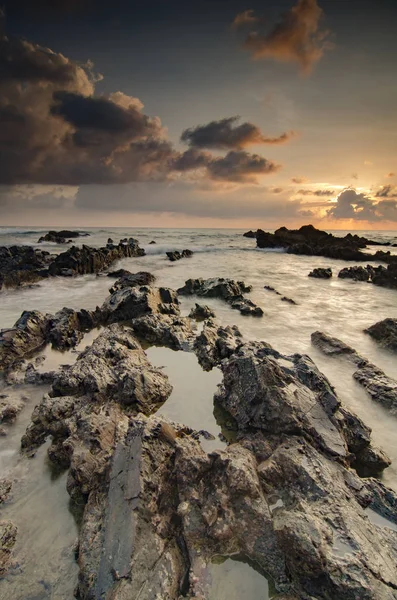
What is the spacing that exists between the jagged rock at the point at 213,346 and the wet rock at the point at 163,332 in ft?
1.70

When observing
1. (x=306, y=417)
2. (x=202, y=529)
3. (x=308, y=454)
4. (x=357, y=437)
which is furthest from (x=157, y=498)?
(x=357, y=437)

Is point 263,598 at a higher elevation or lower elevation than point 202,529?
lower

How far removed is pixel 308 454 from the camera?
397 centimetres

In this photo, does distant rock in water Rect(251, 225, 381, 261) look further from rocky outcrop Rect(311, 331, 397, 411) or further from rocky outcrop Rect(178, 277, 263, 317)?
rocky outcrop Rect(311, 331, 397, 411)

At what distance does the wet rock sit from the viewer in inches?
350

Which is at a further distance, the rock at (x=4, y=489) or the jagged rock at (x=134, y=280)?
the jagged rock at (x=134, y=280)

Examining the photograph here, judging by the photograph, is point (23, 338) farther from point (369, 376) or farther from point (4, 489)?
point (369, 376)

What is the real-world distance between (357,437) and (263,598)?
9.33ft

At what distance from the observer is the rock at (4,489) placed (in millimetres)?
4001

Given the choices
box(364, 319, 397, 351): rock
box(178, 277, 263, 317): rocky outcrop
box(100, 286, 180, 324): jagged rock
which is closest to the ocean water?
box(364, 319, 397, 351): rock

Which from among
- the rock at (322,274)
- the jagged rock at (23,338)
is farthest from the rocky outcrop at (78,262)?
the rock at (322,274)

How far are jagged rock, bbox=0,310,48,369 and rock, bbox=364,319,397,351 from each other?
10.9 m

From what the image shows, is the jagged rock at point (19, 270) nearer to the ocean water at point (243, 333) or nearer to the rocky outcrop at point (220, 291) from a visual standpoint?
the ocean water at point (243, 333)

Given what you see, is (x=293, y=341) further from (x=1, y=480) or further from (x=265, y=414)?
(x=1, y=480)
